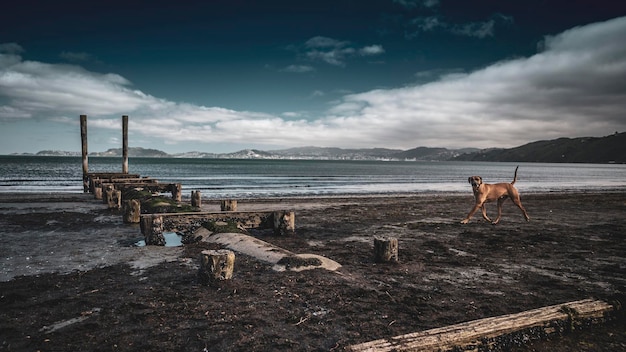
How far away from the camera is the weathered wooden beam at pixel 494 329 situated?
10.5ft

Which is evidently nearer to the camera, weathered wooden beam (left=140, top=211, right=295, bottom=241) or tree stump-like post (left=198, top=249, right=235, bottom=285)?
tree stump-like post (left=198, top=249, right=235, bottom=285)

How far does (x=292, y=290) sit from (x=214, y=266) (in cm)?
139

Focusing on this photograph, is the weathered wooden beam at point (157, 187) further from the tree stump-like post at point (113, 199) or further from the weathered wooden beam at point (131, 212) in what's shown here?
the weathered wooden beam at point (131, 212)

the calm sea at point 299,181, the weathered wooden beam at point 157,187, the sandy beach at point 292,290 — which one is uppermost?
the weathered wooden beam at point 157,187

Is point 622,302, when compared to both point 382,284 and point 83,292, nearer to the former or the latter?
point 382,284

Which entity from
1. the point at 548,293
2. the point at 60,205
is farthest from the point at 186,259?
the point at 60,205

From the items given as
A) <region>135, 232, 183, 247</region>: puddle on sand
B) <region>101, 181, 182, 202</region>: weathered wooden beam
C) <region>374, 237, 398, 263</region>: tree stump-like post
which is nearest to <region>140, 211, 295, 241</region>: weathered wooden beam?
<region>135, 232, 183, 247</region>: puddle on sand

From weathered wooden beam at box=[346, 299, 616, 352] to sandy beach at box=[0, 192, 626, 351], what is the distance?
0.16m

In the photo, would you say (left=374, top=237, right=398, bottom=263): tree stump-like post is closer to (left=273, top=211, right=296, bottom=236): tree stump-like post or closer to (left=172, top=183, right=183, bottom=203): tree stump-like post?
(left=273, top=211, right=296, bottom=236): tree stump-like post

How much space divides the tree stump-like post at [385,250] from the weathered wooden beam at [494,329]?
3466mm

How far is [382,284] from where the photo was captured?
20.1ft

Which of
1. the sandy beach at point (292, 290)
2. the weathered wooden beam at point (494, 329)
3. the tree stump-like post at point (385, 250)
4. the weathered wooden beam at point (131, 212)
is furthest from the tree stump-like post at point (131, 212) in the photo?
the weathered wooden beam at point (494, 329)

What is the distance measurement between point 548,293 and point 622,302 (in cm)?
123

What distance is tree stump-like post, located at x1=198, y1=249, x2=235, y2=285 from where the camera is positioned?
5797mm
